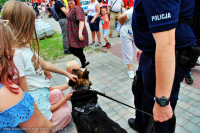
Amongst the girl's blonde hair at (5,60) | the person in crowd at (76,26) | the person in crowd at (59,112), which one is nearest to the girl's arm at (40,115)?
the girl's blonde hair at (5,60)

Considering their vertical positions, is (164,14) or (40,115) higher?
(164,14)

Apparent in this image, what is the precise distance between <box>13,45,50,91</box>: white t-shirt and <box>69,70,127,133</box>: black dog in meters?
0.40

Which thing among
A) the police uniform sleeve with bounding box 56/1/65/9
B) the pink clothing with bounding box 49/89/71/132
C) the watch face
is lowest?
the pink clothing with bounding box 49/89/71/132

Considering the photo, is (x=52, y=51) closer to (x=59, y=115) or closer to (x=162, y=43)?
(x=59, y=115)

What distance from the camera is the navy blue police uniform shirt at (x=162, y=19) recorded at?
1.05 m

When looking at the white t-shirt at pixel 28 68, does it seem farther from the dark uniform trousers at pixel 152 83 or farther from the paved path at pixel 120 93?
the dark uniform trousers at pixel 152 83

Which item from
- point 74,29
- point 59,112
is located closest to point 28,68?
point 59,112

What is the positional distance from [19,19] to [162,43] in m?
1.50

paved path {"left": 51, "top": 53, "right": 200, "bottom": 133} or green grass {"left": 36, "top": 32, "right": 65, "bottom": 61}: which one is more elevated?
green grass {"left": 36, "top": 32, "right": 65, "bottom": 61}

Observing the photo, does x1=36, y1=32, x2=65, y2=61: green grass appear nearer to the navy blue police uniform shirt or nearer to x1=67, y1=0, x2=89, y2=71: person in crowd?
x1=67, y1=0, x2=89, y2=71: person in crowd

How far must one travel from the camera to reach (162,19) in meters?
1.06

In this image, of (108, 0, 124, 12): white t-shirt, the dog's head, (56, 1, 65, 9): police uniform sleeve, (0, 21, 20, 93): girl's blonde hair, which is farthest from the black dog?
(108, 0, 124, 12): white t-shirt

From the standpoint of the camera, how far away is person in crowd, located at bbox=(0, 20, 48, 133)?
1003 millimetres

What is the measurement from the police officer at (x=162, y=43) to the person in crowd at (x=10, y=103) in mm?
1020
